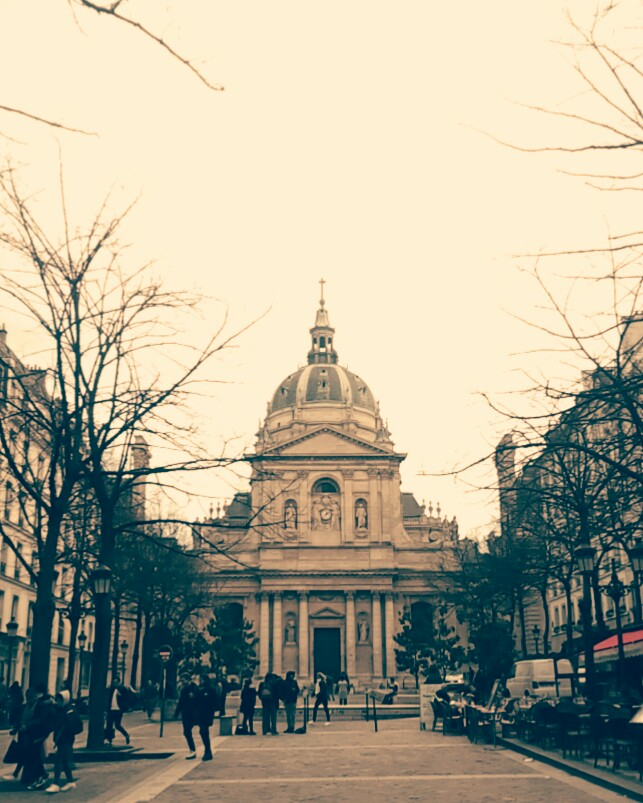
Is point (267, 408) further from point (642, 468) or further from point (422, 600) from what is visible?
point (642, 468)

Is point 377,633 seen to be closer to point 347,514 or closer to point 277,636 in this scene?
point 277,636

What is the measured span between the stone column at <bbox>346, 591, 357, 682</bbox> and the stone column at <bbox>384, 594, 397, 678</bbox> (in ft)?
8.71

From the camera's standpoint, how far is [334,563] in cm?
8175

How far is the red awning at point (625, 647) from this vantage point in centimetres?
2817

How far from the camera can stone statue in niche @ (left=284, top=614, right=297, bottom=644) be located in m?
80.4

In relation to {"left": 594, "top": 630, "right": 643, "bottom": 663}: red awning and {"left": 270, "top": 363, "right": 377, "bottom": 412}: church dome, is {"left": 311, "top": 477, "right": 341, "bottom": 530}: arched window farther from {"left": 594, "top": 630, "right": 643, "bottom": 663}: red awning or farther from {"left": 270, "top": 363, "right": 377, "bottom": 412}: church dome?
{"left": 594, "top": 630, "right": 643, "bottom": 663}: red awning

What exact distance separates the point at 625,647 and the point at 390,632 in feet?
171

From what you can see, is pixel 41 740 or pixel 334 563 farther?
pixel 334 563

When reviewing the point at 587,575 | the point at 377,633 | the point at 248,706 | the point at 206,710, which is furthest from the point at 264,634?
the point at 206,710

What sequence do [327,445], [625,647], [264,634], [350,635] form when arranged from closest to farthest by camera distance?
[625,647] < [350,635] < [264,634] < [327,445]

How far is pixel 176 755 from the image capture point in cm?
2166

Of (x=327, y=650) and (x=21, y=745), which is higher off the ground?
(x=327, y=650)

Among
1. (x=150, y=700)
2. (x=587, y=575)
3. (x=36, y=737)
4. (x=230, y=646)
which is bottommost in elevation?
(x=36, y=737)

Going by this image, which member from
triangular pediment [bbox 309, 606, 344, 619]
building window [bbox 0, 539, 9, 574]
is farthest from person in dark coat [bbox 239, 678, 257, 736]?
triangular pediment [bbox 309, 606, 344, 619]
